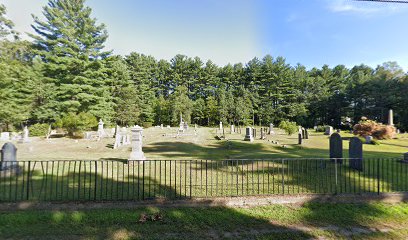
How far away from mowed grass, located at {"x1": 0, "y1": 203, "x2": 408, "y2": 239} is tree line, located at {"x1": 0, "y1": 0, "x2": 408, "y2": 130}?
27659 mm

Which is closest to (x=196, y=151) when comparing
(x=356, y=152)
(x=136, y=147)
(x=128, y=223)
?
(x=136, y=147)

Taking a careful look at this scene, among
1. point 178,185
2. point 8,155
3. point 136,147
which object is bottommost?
point 178,185

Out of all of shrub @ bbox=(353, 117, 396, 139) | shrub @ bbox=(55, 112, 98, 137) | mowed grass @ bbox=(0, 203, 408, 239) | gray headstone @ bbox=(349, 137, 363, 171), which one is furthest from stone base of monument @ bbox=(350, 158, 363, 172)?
shrub @ bbox=(55, 112, 98, 137)

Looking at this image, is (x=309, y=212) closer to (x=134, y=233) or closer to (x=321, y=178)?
(x=321, y=178)

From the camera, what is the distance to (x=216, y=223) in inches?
209

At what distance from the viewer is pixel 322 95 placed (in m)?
61.4

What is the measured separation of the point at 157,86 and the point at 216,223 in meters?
73.3

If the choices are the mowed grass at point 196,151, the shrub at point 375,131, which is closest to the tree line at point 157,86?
the mowed grass at point 196,151

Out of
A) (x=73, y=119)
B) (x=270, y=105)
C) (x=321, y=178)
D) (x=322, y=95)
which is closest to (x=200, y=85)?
(x=270, y=105)

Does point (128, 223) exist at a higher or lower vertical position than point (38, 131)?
lower

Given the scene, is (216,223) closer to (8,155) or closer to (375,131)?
(8,155)

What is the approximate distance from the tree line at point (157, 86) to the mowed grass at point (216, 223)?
2766 centimetres

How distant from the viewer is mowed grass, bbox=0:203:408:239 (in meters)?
4.77

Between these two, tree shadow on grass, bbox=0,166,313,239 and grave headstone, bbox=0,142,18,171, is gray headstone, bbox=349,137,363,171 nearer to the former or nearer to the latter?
tree shadow on grass, bbox=0,166,313,239
